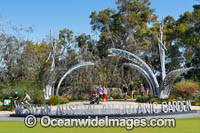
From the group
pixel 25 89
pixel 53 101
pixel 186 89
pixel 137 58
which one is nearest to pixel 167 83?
pixel 186 89

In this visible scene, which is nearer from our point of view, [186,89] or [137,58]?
[186,89]

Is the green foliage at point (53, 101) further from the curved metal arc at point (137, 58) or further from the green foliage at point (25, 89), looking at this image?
the curved metal arc at point (137, 58)

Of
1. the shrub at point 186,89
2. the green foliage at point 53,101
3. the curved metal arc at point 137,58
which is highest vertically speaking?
the curved metal arc at point 137,58

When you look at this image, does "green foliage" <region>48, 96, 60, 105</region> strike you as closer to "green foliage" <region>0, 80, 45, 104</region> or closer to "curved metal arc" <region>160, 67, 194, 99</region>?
"green foliage" <region>0, 80, 45, 104</region>

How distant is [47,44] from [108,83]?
10.2m

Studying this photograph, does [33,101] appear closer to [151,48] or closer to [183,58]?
[151,48]

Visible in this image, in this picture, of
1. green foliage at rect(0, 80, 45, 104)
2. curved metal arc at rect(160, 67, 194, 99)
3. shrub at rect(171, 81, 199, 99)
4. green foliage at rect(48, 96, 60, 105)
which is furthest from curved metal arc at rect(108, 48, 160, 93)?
green foliage at rect(0, 80, 45, 104)

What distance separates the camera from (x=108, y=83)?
123ft

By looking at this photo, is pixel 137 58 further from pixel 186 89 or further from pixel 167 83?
pixel 186 89

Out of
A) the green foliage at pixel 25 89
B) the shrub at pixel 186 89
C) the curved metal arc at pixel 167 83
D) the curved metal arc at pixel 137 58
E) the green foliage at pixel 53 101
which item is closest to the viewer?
the green foliage at pixel 25 89

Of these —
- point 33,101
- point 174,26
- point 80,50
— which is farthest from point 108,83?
point 174,26

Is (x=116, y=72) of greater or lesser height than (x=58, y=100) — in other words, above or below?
above

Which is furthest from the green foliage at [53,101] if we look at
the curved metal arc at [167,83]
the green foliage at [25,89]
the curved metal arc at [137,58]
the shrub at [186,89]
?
the shrub at [186,89]

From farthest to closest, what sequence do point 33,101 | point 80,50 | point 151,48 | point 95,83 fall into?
point 151,48 < point 80,50 < point 95,83 < point 33,101
